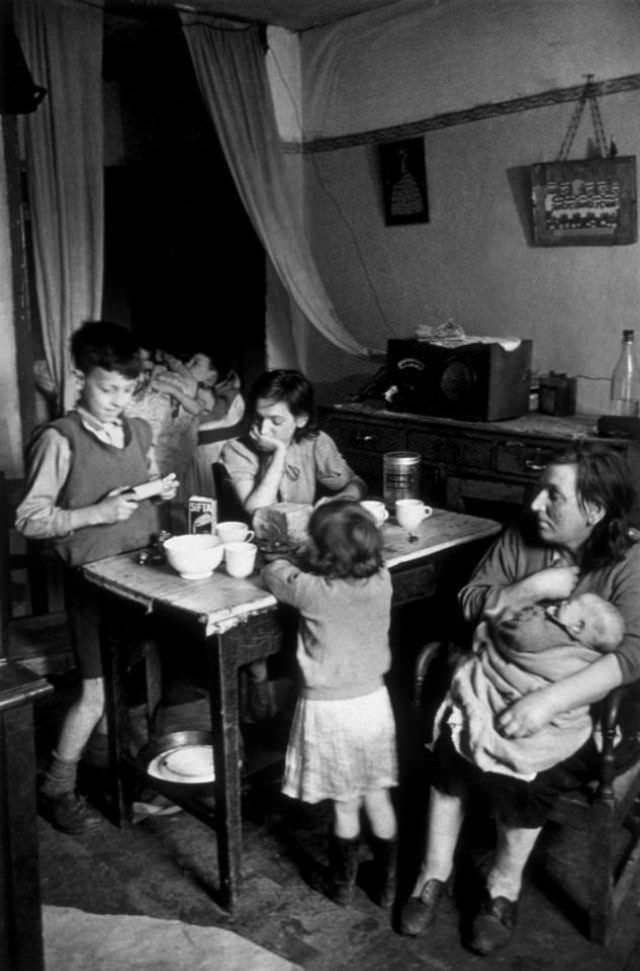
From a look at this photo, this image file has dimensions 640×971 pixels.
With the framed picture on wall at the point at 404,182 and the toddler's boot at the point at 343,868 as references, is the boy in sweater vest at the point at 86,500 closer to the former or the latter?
the toddler's boot at the point at 343,868

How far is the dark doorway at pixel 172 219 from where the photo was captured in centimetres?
633

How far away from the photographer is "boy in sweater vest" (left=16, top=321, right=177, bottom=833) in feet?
9.95

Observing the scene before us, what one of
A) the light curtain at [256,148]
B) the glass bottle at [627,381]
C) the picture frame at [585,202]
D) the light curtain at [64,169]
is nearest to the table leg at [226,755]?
the light curtain at [64,169]

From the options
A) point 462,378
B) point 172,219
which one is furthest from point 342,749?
point 172,219

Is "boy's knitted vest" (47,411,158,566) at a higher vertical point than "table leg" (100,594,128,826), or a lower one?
higher

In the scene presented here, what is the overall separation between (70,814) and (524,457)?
254cm

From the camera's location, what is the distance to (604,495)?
267 cm

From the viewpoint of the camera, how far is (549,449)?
4461 mm

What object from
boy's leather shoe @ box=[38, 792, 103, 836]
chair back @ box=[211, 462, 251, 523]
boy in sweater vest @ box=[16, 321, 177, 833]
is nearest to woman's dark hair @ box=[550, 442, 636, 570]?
boy in sweater vest @ box=[16, 321, 177, 833]

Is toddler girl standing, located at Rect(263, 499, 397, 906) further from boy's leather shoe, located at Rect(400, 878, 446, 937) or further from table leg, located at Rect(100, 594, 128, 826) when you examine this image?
table leg, located at Rect(100, 594, 128, 826)

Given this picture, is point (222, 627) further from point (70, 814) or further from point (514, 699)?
point (70, 814)

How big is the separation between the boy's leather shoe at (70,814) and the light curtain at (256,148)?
3.24 metres

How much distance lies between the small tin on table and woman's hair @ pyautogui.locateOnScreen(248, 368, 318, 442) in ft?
2.18

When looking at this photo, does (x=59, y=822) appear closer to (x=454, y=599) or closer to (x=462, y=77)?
(x=454, y=599)
